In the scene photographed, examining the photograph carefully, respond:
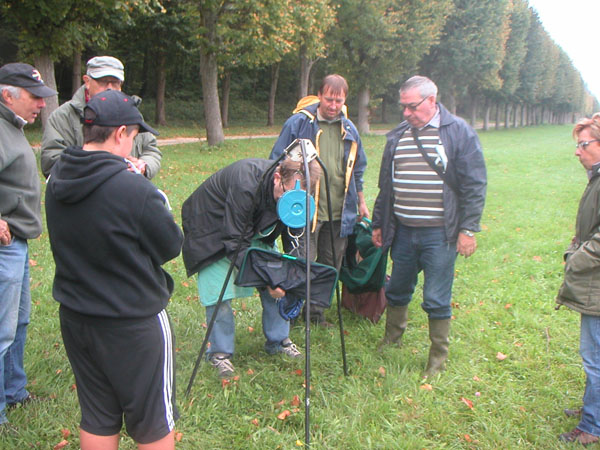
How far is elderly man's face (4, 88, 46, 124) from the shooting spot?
2.97 m

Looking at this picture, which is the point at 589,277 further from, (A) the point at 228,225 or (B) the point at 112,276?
(B) the point at 112,276

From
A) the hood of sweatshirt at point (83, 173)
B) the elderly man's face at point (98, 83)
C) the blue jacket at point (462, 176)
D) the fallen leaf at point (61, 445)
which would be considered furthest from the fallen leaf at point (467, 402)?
the elderly man's face at point (98, 83)

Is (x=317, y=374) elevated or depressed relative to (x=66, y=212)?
depressed

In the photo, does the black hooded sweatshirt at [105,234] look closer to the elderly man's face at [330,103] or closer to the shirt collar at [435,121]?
the shirt collar at [435,121]

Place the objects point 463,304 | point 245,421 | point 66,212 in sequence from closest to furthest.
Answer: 1. point 66,212
2. point 245,421
3. point 463,304

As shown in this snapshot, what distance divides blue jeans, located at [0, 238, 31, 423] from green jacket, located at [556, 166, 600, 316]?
10.6 ft

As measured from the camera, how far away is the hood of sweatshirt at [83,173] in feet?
6.57

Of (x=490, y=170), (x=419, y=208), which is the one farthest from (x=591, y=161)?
(x=490, y=170)

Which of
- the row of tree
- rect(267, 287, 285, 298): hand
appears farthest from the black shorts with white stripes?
the row of tree

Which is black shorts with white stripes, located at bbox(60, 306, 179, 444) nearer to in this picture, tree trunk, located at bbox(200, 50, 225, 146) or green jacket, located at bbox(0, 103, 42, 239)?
green jacket, located at bbox(0, 103, 42, 239)

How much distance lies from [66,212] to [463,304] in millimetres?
4580

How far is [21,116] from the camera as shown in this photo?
9.96 feet

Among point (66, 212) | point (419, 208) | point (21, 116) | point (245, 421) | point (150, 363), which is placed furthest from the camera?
point (419, 208)

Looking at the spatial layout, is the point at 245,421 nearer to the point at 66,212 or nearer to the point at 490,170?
the point at 66,212
